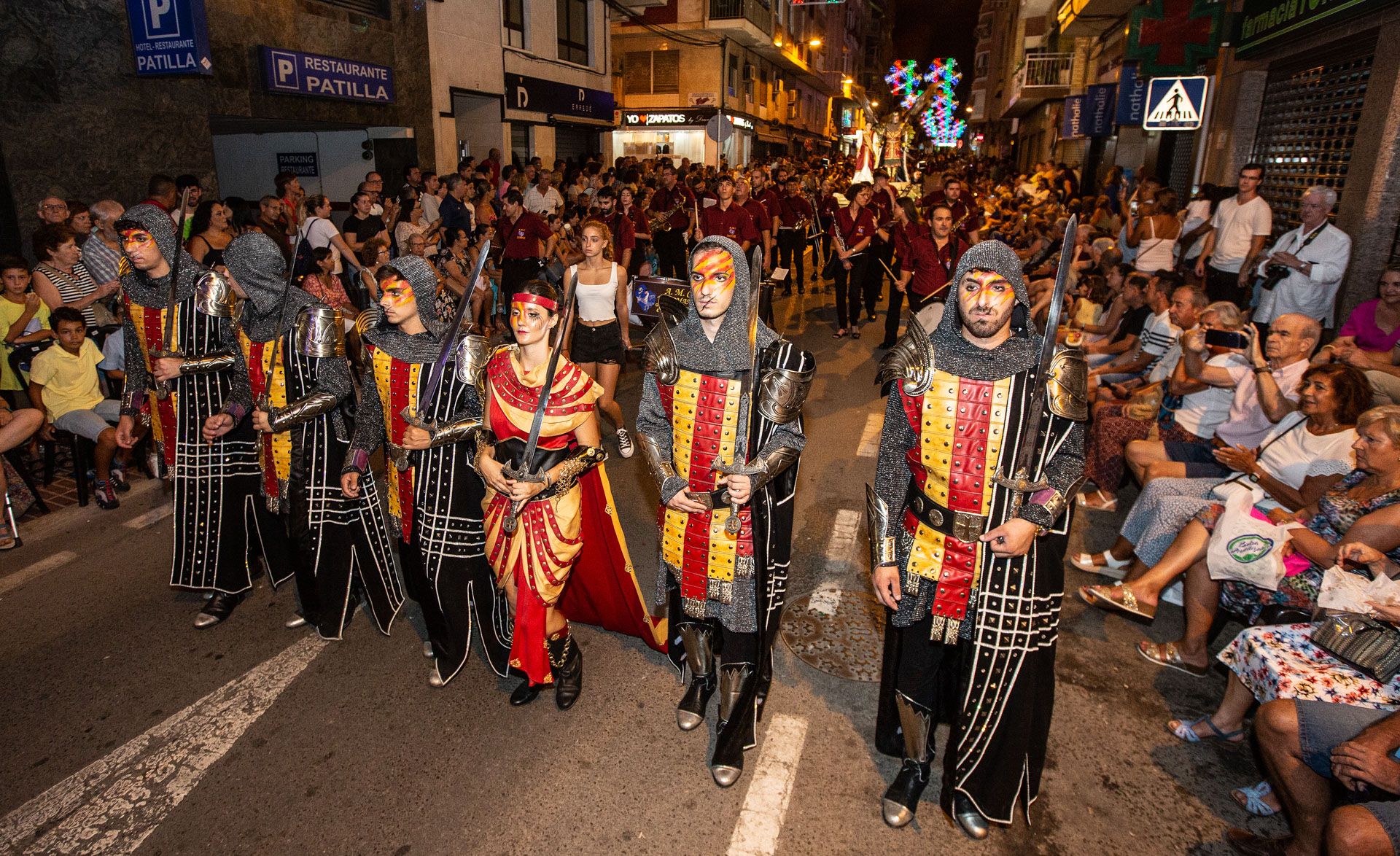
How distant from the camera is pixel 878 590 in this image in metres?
3.15

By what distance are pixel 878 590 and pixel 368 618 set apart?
335 centimetres

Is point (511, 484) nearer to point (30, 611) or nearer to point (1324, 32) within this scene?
point (30, 611)

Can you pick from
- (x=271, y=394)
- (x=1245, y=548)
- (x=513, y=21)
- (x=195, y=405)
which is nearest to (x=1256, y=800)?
(x=1245, y=548)

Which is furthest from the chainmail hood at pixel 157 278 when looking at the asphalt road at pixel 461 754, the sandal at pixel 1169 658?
the sandal at pixel 1169 658

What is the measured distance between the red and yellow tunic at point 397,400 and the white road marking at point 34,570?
3333mm

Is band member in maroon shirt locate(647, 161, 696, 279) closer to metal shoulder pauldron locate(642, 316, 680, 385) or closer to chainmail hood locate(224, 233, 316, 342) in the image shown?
chainmail hood locate(224, 233, 316, 342)

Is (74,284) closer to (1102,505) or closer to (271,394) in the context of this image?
(271,394)

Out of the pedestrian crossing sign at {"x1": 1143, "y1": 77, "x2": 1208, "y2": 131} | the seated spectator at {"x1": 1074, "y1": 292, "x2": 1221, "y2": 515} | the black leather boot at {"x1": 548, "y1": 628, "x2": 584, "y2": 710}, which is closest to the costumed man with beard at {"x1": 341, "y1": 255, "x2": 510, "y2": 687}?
the black leather boot at {"x1": 548, "y1": 628, "x2": 584, "y2": 710}

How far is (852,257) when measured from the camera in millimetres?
11992

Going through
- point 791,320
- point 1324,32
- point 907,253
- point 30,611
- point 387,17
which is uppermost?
point 387,17

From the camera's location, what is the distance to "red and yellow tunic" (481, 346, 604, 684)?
3604mm

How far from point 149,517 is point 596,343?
3.95 metres

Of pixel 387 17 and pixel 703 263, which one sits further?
pixel 387 17

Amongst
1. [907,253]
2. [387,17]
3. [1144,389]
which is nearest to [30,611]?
[1144,389]
